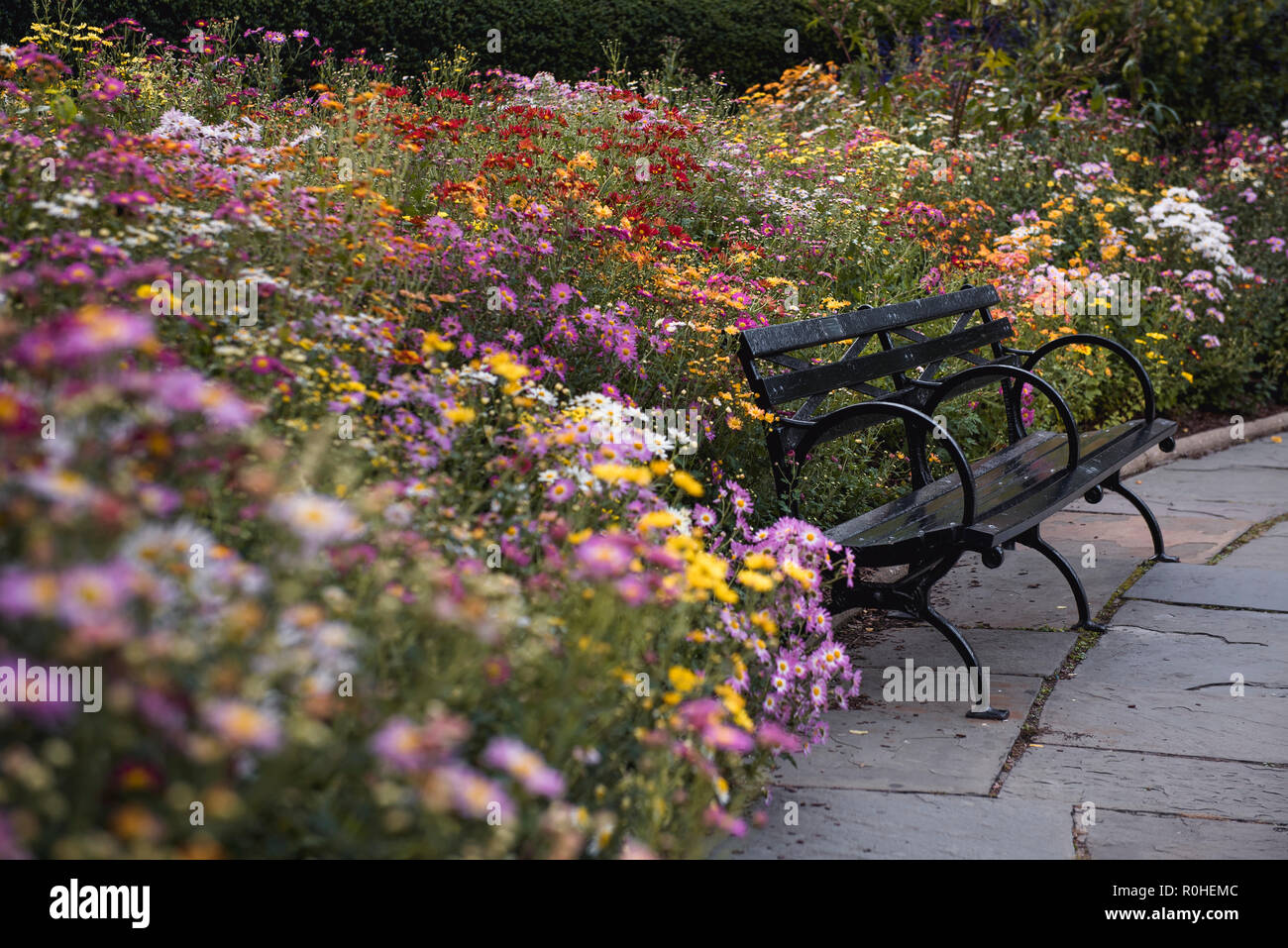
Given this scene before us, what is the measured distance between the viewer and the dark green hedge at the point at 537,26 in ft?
33.5

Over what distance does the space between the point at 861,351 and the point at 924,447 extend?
491 millimetres

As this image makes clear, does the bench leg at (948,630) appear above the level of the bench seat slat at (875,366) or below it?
below

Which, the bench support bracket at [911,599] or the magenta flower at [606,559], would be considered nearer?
the magenta flower at [606,559]

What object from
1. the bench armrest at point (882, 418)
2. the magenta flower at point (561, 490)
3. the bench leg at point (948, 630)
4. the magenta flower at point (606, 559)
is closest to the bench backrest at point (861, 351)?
the bench armrest at point (882, 418)

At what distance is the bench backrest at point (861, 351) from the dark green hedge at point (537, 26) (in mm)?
7285

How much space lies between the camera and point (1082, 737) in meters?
3.53

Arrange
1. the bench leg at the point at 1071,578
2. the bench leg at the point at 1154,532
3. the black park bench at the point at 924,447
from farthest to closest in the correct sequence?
the bench leg at the point at 1154,532
the bench leg at the point at 1071,578
the black park bench at the point at 924,447

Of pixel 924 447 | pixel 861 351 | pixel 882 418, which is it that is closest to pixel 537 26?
pixel 861 351

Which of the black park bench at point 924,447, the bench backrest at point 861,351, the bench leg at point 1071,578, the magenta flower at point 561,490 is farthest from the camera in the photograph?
the bench leg at point 1071,578

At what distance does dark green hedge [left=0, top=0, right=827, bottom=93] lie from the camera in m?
10.2

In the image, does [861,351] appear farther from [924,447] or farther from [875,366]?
[924,447]

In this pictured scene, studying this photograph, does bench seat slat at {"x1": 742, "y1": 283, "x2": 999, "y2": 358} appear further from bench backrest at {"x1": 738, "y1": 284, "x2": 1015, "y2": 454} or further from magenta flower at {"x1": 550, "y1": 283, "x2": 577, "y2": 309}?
magenta flower at {"x1": 550, "y1": 283, "x2": 577, "y2": 309}

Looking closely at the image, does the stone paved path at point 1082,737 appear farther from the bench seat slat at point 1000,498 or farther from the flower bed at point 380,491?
the bench seat slat at point 1000,498

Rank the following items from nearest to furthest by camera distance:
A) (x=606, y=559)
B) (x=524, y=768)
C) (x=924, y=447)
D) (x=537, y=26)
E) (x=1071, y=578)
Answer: (x=524, y=768) → (x=606, y=559) → (x=1071, y=578) → (x=924, y=447) → (x=537, y=26)
